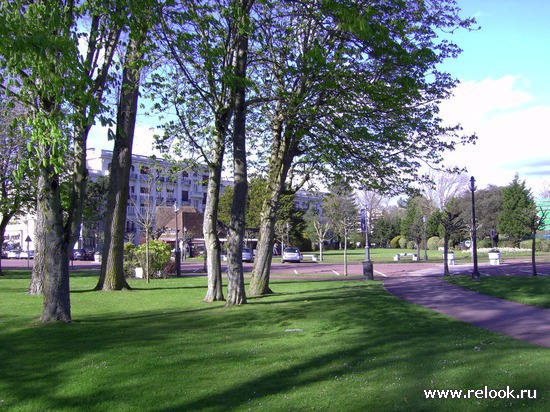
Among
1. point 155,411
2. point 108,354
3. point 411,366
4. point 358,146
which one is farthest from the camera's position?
point 358,146

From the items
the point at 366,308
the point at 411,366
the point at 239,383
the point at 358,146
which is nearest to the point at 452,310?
the point at 366,308

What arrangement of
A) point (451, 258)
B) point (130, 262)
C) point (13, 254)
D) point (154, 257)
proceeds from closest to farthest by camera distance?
1. point (154, 257)
2. point (130, 262)
3. point (451, 258)
4. point (13, 254)

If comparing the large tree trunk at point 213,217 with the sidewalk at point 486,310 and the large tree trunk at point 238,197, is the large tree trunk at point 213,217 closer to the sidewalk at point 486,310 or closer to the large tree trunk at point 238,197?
the large tree trunk at point 238,197

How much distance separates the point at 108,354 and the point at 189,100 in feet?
26.2

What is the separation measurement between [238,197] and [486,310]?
23.5 feet

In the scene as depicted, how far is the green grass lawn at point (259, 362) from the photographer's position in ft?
19.5

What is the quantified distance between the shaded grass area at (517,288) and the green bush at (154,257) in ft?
49.7

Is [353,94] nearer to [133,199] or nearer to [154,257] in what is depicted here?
[154,257]

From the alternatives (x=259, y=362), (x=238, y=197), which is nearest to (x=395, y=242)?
(x=238, y=197)

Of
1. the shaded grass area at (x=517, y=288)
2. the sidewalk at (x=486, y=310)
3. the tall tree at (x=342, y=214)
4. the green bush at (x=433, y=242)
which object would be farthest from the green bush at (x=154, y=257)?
the green bush at (x=433, y=242)

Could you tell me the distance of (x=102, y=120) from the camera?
8398mm

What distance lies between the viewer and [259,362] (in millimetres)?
7770

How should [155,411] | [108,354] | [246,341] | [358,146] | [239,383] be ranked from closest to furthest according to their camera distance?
[155,411] < [239,383] < [108,354] < [246,341] < [358,146]

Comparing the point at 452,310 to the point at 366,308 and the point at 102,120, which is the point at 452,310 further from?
the point at 102,120
